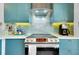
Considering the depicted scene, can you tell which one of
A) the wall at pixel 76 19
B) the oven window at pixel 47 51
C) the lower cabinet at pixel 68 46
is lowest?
the oven window at pixel 47 51

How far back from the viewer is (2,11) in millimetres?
1579

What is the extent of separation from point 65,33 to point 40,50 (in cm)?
34

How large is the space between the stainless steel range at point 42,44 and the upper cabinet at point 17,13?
23 centimetres

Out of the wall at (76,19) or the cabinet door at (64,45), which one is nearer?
the wall at (76,19)

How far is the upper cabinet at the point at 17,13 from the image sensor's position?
1.63 metres

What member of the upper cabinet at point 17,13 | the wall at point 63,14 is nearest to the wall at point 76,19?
the wall at point 63,14

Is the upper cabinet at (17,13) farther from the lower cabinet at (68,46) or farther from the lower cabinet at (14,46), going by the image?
the lower cabinet at (68,46)

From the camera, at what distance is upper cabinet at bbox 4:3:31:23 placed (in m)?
1.63

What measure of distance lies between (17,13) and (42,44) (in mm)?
452

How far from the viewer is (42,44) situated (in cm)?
168

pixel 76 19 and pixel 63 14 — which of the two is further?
pixel 63 14

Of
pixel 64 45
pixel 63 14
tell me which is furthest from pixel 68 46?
pixel 63 14

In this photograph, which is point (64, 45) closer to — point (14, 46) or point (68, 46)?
point (68, 46)

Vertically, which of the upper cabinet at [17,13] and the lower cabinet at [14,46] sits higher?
the upper cabinet at [17,13]
